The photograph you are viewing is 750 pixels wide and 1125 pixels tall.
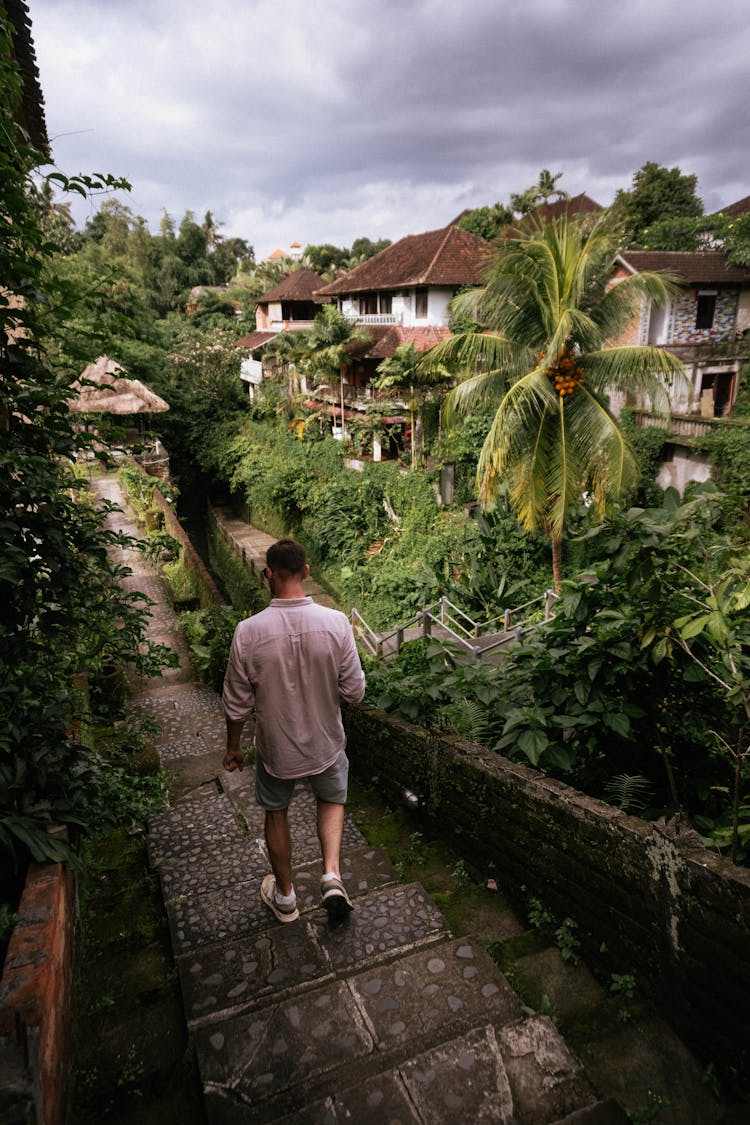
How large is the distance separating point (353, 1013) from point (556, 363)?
1004 cm

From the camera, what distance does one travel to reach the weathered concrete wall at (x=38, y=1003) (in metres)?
1.62

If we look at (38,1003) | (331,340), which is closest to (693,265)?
(331,340)

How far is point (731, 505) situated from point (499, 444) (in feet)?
26.4

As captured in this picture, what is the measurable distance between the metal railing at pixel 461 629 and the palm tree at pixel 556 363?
1.87 m

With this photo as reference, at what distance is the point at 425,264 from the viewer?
21.5m

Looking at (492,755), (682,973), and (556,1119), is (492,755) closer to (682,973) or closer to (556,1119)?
(682,973)

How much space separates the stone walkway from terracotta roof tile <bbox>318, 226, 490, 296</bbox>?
19378 millimetres

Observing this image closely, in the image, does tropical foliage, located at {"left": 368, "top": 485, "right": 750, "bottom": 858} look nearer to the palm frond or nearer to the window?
the palm frond

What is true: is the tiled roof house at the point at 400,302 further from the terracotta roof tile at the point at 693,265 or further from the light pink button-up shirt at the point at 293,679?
the light pink button-up shirt at the point at 293,679

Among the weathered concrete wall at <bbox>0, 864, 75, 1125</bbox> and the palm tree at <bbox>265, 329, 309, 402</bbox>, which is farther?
the palm tree at <bbox>265, 329, 309, 402</bbox>

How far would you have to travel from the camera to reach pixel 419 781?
384 centimetres

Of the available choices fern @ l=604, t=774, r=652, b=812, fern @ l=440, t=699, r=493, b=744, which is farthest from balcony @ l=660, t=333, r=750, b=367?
fern @ l=604, t=774, r=652, b=812

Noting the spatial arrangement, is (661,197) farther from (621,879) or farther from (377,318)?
(621,879)

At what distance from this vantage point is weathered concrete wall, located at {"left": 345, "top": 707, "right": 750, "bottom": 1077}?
199 cm
